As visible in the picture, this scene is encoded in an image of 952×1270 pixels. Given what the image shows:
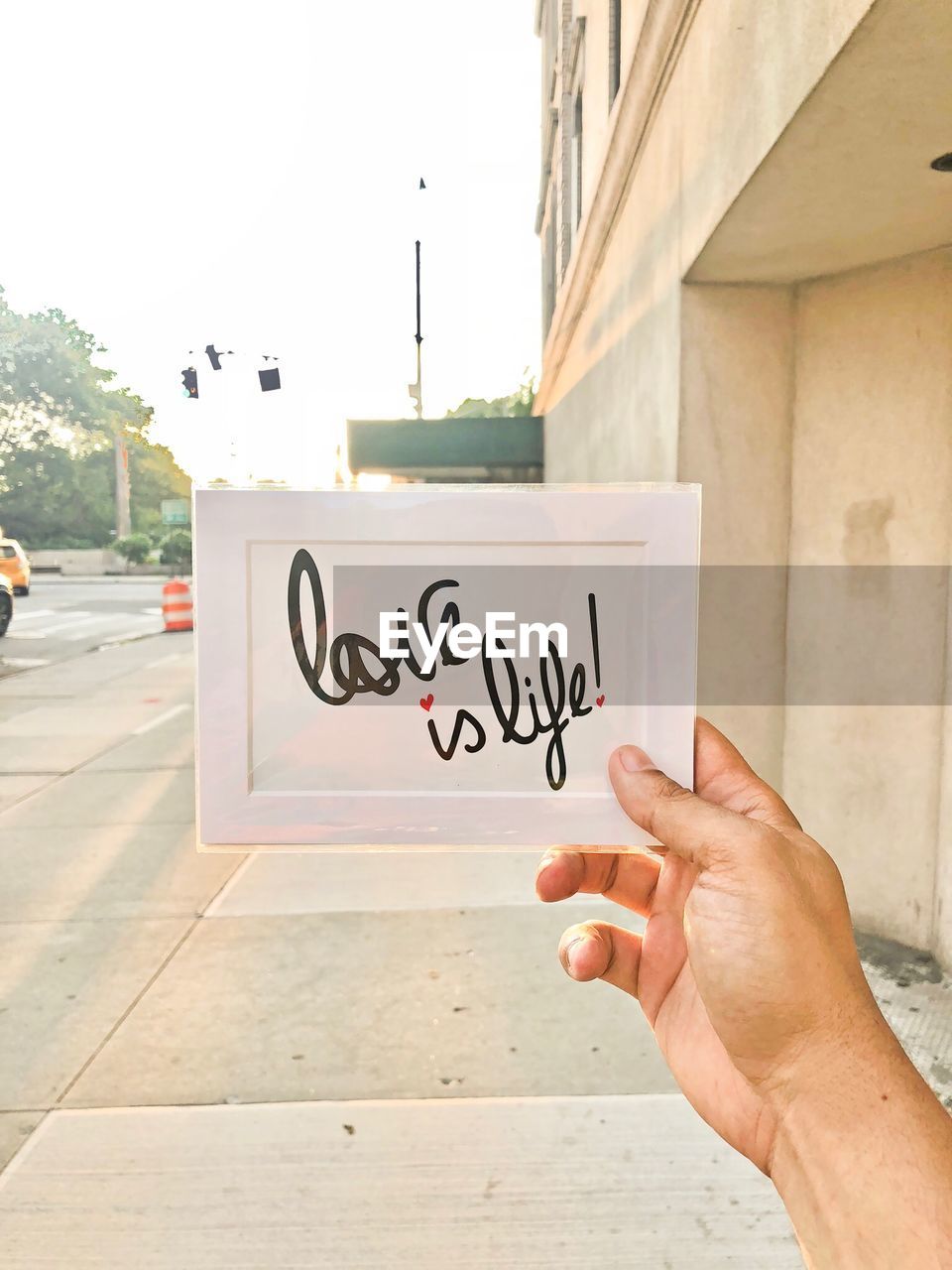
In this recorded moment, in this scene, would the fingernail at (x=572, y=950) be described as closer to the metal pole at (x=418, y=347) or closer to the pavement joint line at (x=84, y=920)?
the pavement joint line at (x=84, y=920)

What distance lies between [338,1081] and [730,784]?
6.82 feet

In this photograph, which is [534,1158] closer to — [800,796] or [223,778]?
[223,778]

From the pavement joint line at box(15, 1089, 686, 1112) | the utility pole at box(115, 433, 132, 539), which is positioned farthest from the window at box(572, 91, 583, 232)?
the utility pole at box(115, 433, 132, 539)

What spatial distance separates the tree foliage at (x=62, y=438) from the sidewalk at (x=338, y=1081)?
34067 mm

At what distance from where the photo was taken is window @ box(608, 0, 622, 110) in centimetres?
576

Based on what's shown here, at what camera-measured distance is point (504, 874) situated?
4.57 metres

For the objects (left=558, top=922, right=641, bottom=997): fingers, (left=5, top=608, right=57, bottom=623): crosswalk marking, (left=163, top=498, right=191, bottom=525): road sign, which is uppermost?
(left=163, top=498, right=191, bottom=525): road sign

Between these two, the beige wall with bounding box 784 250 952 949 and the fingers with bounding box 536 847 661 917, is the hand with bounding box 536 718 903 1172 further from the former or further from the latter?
the beige wall with bounding box 784 250 952 949

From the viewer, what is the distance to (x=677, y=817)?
1074 mm

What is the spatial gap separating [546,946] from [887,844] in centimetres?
145

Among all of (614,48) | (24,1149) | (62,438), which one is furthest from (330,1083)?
(62,438)

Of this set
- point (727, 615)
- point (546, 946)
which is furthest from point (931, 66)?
point (546, 946)

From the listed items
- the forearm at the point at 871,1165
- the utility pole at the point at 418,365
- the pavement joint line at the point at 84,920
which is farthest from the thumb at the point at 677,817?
the utility pole at the point at 418,365

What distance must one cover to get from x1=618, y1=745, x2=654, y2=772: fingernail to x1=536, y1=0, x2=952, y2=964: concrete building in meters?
2.20
